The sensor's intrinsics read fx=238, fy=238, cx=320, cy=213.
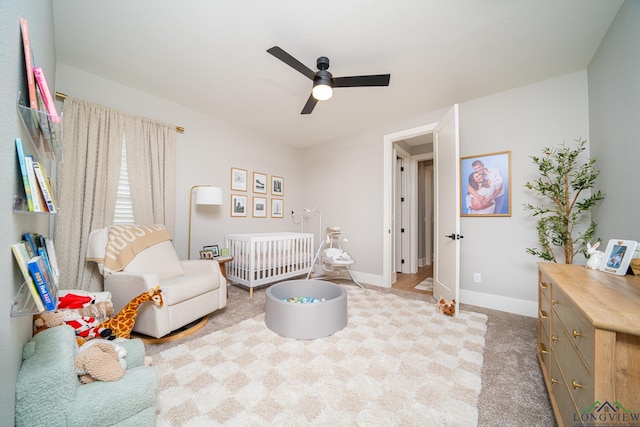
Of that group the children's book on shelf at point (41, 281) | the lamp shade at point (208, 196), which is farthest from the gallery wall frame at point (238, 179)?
the children's book on shelf at point (41, 281)

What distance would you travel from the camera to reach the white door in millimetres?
2490

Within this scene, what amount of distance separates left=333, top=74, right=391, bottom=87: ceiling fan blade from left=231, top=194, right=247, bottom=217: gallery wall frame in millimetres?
2334

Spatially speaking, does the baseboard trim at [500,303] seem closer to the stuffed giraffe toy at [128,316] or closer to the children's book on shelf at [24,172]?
the stuffed giraffe toy at [128,316]

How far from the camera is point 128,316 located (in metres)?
1.68

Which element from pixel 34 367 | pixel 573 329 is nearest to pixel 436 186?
pixel 573 329

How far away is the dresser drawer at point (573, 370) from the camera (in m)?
0.82

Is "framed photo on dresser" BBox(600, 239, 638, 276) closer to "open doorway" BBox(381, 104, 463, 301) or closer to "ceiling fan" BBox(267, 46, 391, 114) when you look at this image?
"open doorway" BBox(381, 104, 463, 301)

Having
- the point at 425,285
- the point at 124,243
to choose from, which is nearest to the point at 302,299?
the point at 124,243

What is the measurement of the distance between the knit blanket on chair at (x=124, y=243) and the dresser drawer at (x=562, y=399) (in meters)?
3.01

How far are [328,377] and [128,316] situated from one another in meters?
1.45

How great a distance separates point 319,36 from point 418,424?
8.58 feet

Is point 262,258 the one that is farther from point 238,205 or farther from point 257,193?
point 257,193

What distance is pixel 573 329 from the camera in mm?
982

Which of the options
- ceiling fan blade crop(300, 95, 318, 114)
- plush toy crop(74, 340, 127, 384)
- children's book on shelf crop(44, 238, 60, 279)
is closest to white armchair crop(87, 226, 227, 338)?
children's book on shelf crop(44, 238, 60, 279)
